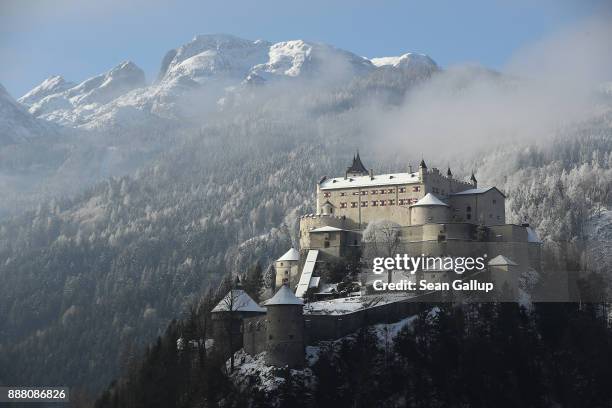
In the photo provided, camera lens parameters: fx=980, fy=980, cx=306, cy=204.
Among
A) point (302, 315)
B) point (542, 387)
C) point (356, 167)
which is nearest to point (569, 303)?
point (542, 387)

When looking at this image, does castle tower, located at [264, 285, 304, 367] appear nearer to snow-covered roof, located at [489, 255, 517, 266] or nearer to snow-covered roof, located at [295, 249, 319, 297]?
snow-covered roof, located at [295, 249, 319, 297]

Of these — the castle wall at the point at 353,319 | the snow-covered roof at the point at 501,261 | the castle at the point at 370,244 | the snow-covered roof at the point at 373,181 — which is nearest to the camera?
the castle at the point at 370,244

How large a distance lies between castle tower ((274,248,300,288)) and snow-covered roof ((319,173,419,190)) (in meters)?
14.3

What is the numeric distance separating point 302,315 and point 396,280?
62.2 feet

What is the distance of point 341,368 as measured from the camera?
10188 centimetres

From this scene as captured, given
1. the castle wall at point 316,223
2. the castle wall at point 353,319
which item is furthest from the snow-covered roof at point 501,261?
the castle wall at point 316,223

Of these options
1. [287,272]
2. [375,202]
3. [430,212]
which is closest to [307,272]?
[287,272]

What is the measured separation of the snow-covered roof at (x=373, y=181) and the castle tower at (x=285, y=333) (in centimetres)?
3626

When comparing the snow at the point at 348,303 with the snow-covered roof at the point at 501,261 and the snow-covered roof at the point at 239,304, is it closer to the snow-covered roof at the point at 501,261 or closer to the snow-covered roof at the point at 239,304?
the snow-covered roof at the point at 239,304

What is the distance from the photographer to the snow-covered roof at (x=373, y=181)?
5281 inches

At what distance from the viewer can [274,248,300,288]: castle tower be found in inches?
5009

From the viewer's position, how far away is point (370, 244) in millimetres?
125438

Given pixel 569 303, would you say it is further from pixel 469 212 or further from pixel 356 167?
pixel 356 167

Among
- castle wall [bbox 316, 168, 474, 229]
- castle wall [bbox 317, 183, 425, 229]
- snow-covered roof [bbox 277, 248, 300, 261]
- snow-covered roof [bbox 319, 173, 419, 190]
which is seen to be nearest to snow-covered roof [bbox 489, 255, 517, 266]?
castle wall [bbox 316, 168, 474, 229]
